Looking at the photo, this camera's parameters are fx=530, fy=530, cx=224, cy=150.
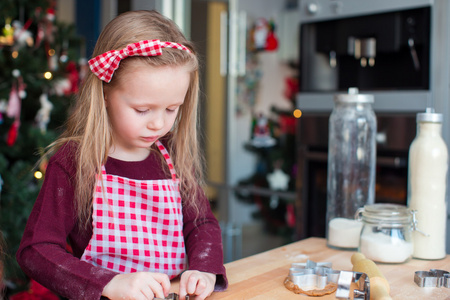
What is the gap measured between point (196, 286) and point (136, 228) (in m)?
0.19

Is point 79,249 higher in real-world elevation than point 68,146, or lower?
lower

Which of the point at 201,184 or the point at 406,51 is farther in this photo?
the point at 406,51

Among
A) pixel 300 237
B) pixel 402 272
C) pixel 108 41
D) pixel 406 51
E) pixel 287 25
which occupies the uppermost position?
pixel 287 25

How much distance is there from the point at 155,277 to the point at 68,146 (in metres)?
0.30

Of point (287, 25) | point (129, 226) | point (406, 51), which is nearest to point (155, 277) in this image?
point (129, 226)

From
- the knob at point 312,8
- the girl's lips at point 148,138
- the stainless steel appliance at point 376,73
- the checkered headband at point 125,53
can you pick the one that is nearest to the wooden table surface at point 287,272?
the girl's lips at point 148,138

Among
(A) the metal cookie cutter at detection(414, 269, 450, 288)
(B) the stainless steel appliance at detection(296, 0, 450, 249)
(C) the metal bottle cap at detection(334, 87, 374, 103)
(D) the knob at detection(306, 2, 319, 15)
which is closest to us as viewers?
(A) the metal cookie cutter at detection(414, 269, 450, 288)

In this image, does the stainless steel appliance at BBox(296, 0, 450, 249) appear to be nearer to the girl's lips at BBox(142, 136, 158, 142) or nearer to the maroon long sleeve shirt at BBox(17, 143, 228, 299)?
the maroon long sleeve shirt at BBox(17, 143, 228, 299)

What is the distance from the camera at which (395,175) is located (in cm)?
208

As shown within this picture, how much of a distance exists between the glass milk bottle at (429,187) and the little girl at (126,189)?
0.42 m

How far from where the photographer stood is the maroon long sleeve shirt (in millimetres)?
811

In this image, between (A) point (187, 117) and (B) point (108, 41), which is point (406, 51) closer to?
(A) point (187, 117)

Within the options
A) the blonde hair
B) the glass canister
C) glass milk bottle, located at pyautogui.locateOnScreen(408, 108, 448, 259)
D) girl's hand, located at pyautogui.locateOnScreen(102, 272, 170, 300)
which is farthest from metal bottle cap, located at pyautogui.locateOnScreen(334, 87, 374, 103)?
girl's hand, located at pyautogui.locateOnScreen(102, 272, 170, 300)

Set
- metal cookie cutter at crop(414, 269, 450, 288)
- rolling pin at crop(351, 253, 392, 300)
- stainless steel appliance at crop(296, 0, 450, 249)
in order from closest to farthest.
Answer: rolling pin at crop(351, 253, 392, 300)
metal cookie cutter at crop(414, 269, 450, 288)
stainless steel appliance at crop(296, 0, 450, 249)
